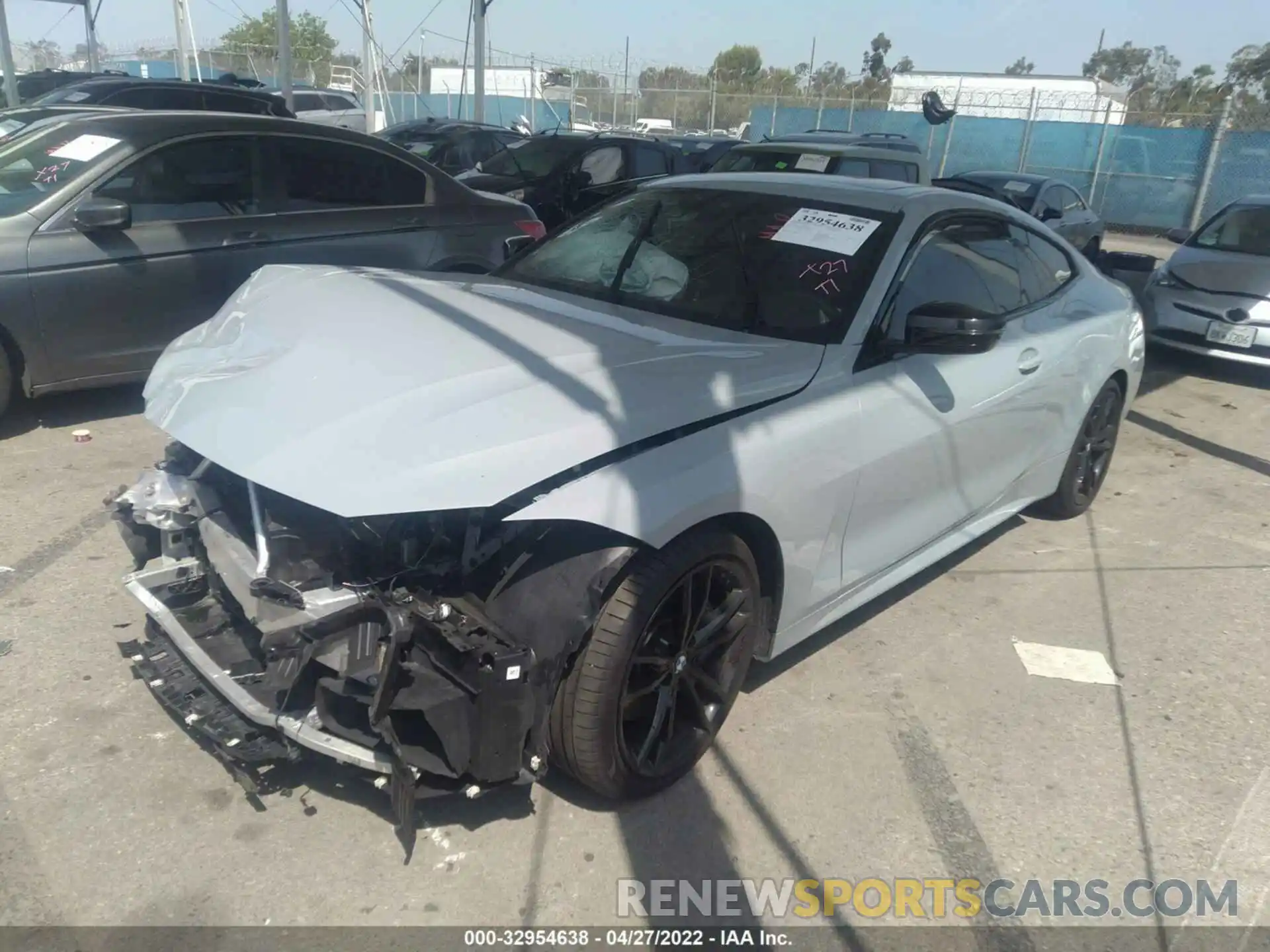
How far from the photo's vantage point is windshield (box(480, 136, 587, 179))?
11453 mm

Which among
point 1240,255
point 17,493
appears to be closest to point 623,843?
point 17,493

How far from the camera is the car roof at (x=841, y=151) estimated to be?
8.73 meters

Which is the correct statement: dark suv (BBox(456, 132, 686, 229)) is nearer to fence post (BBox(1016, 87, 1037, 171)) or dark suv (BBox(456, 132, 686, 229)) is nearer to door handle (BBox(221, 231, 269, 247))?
door handle (BBox(221, 231, 269, 247))

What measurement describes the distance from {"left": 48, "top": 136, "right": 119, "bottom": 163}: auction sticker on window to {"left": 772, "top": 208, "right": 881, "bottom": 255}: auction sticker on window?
3949 mm

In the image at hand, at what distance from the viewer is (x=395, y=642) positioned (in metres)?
2.26

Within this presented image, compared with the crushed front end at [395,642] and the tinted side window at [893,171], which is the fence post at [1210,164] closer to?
the tinted side window at [893,171]

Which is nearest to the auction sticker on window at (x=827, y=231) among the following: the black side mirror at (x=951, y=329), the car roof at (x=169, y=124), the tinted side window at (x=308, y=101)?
the black side mirror at (x=951, y=329)

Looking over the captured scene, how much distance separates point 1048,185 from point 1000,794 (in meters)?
11.4

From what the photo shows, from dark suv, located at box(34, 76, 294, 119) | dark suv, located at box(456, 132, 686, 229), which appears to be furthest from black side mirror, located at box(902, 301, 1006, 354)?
dark suv, located at box(34, 76, 294, 119)

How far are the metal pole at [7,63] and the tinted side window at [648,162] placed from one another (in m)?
11.0

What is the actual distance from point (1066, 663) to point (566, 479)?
2.40 meters

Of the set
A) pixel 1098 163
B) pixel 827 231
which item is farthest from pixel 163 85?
pixel 1098 163

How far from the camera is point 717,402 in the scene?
2.79 metres

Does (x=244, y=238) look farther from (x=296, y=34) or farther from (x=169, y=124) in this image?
(x=296, y=34)
